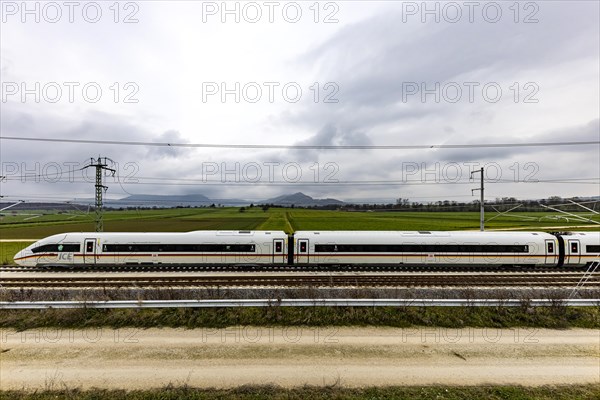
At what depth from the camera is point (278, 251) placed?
67.2 feet

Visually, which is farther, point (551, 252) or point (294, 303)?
point (551, 252)

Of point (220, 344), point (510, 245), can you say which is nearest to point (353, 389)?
point (220, 344)

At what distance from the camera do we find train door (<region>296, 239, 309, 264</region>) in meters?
20.4

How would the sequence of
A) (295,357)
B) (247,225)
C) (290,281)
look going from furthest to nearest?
(247,225) < (290,281) < (295,357)

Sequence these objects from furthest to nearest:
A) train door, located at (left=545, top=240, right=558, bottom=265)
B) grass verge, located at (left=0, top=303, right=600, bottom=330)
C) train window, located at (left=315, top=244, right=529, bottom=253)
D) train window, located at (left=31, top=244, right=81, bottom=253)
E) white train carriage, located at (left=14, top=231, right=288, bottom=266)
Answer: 1. train door, located at (left=545, top=240, right=558, bottom=265)
2. train window, located at (left=315, top=244, right=529, bottom=253)
3. white train carriage, located at (left=14, top=231, right=288, bottom=266)
4. train window, located at (left=31, top=244, right=81, bottom=253)
5. grass verge, located at (left=0, top=303, right=600, bottom=330)

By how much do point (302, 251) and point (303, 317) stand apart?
8187 millimetres

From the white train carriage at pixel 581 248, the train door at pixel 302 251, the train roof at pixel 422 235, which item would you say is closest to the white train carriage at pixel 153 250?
the train door at pixel 302 251

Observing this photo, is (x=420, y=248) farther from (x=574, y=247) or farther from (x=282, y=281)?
(x=574, y=247)

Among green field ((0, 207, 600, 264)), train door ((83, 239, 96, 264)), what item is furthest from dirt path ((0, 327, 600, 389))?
green field ((0, 207, 600, 264))

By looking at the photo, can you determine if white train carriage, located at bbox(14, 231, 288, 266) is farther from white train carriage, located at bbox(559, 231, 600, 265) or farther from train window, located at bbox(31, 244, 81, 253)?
white train carriage, located at bbox(559, 231, 600, 265)

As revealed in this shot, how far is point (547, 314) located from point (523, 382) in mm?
6222

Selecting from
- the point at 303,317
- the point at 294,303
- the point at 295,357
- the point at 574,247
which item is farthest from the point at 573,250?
the point at 295,357

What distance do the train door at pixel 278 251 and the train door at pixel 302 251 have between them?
3.93 ft

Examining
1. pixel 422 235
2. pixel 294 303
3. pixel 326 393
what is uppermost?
pixel 422 235
